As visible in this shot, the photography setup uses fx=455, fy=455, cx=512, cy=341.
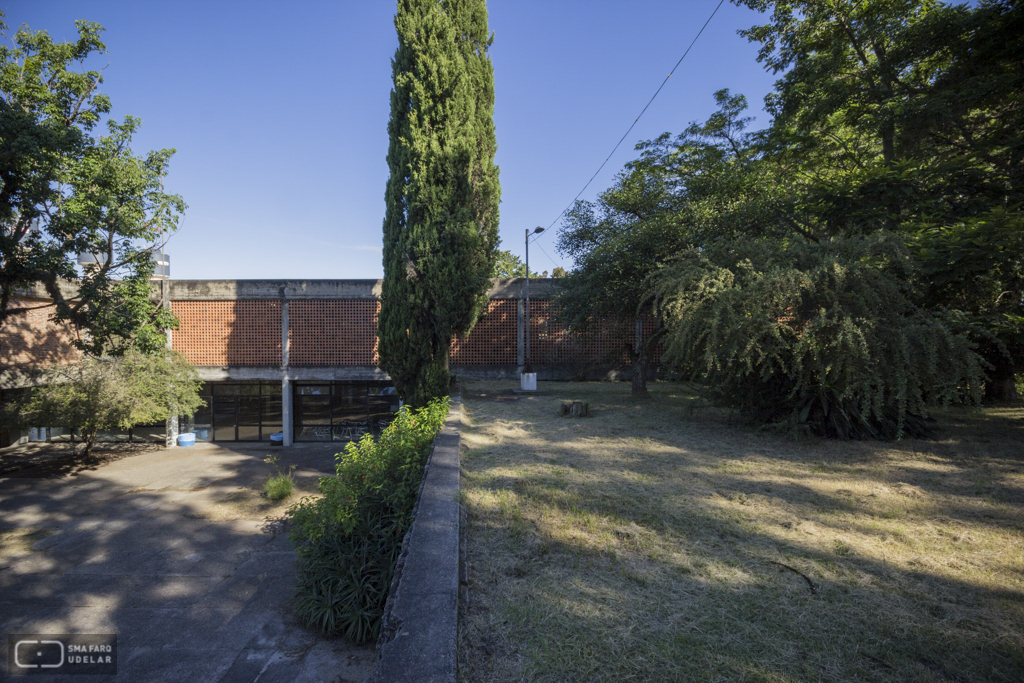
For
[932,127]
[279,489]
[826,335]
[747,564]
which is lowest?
[279,489]

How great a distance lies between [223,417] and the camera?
21.2m

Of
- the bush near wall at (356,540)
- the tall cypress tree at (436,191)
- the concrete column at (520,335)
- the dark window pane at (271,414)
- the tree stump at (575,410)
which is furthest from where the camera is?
the dark window pane at (271,414)

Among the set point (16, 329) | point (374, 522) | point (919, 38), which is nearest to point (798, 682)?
point (374, 522)

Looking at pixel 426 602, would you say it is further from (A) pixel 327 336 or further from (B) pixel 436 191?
(A) pixel 327 336

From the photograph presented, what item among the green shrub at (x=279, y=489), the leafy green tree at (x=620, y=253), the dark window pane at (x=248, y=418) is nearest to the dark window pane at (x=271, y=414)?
the dark window pane at (x=248, y=418)

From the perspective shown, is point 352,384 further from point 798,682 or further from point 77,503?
point 798,682

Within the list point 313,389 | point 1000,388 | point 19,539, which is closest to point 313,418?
point 313,389

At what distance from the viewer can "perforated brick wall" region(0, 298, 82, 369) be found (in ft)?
51.2

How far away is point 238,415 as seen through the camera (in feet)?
69.3

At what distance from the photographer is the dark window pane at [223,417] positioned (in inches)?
832

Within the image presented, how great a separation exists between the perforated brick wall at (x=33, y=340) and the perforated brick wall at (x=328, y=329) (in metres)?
7.03

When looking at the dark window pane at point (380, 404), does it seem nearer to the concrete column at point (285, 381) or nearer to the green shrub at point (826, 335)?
the concrete column at point (285, 381)

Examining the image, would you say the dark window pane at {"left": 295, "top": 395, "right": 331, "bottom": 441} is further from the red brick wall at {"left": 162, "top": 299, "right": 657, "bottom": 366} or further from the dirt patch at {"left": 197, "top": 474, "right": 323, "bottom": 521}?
the dirt patch at {"left": 197, "top": 474, "right": 323, "bottom": 521}

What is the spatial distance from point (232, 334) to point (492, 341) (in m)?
11.2
